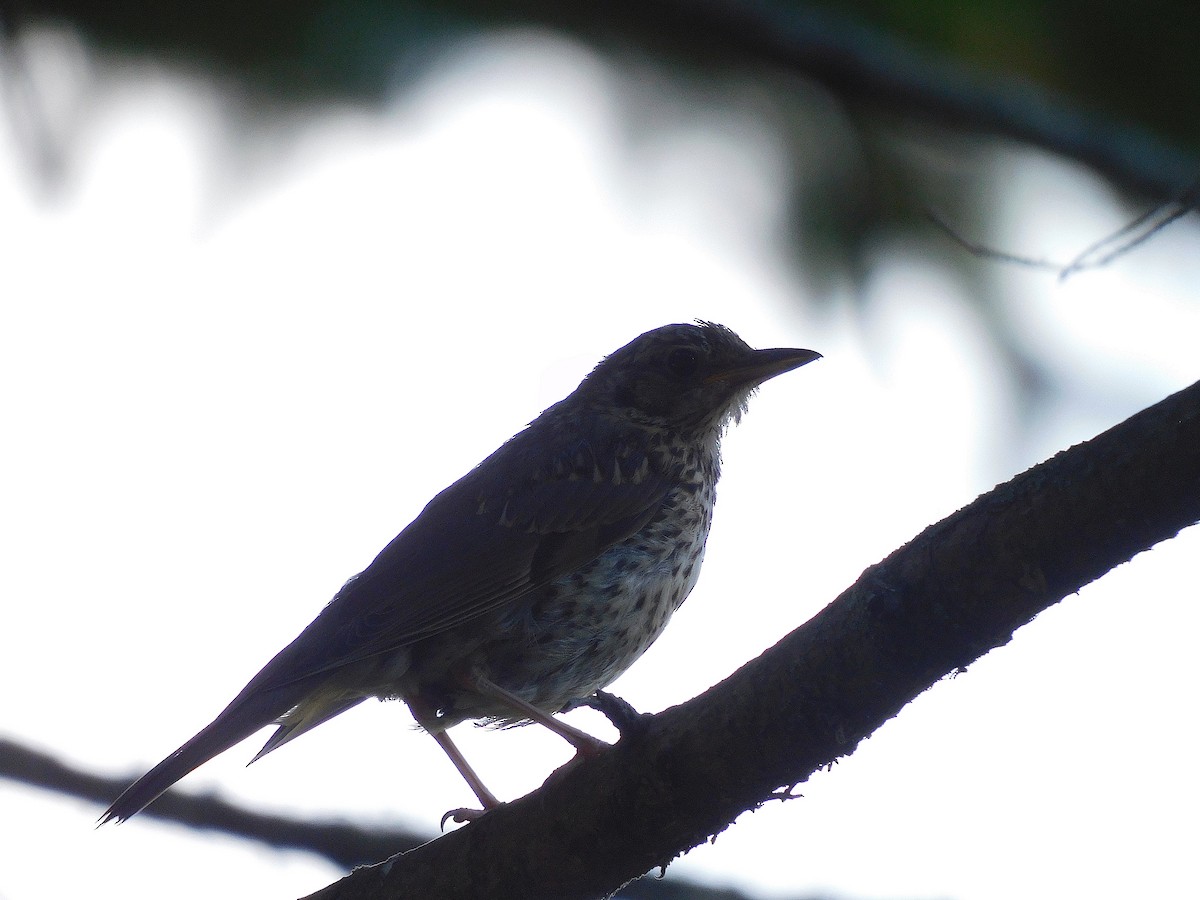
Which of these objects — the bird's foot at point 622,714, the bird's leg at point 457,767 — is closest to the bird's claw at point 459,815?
the bird's leg at point 457,767

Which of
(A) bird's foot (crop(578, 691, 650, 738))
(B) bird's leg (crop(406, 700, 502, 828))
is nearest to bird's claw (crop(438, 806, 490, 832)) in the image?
(B) bird's leg (crop(406, 700, 502, 828))

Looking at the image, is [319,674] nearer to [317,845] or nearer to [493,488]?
[317,845]

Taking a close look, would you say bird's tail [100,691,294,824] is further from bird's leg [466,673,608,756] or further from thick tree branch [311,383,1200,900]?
thick tree branch [311,383,1200,900]

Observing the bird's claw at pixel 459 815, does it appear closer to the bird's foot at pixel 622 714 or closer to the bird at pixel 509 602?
the bird at pixel 509 602

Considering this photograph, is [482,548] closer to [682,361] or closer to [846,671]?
[682,361]

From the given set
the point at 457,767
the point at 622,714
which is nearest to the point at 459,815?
the point at 457,767

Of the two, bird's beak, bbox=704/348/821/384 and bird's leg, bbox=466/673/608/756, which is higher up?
bird's beak, bbox=704/348/821/384

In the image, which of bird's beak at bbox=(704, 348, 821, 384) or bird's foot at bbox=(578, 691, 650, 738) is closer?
bird's foot at bbox=(578, 691, 650, 738)
